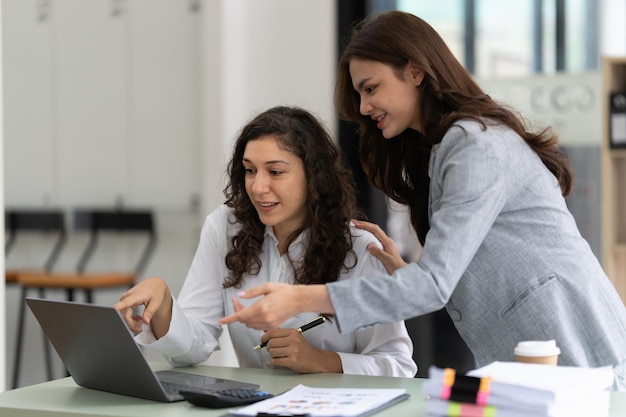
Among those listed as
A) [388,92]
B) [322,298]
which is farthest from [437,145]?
[322,298]

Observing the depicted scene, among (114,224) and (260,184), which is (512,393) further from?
(114,224)

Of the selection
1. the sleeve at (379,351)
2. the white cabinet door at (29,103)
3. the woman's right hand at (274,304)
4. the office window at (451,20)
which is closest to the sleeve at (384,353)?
the sleeve at (379,351)

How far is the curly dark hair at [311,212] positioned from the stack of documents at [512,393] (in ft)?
2.81

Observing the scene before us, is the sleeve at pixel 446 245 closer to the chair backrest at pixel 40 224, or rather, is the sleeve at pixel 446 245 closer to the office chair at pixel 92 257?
the office chair at pixel 92 257

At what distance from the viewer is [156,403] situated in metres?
1.77

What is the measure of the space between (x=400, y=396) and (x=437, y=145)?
494 millimetres

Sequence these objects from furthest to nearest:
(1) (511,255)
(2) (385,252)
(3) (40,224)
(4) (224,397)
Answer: (3) (40,224)
(2) (385,252)
(1) (511,255)
(4) (224,397)

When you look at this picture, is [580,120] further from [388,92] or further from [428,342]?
[388,92]

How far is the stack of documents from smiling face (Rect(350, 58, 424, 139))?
67 cm

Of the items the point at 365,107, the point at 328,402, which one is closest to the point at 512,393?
the point at 328,402

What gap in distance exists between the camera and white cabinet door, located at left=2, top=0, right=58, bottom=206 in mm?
5461

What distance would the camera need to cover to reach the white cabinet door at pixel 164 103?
5.13 metres

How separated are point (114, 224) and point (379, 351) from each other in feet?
11.0

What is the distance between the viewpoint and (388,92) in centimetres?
197
